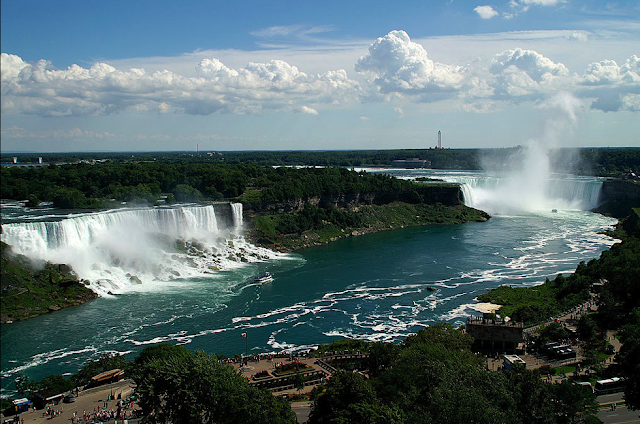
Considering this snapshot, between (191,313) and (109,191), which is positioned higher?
(109,191)

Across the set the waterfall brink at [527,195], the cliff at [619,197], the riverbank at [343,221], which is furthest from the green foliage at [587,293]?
the waterfall brink at [527,195]

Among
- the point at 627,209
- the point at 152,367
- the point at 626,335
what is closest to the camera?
the point at 152,367

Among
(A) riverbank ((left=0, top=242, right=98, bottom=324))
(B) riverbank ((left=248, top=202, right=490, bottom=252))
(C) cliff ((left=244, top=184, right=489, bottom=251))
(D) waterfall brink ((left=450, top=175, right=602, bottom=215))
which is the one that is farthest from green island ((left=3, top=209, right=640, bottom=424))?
(D) waterfall brink ((left=450, top=175, right=602, bottom=215))

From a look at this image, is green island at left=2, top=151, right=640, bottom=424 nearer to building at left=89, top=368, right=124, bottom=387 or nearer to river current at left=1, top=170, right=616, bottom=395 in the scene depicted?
building at left=89, top=368, right=124, bottom=387

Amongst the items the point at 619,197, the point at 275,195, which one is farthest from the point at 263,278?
the point at 619,197

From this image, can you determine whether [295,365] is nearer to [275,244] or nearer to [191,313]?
[191,313]

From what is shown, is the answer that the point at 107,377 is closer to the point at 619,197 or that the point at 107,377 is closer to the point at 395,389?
the point at 395,389

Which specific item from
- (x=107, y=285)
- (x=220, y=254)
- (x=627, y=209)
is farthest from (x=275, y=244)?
(x=627, y=209)

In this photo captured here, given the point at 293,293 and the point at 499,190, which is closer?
the point at 293,293
